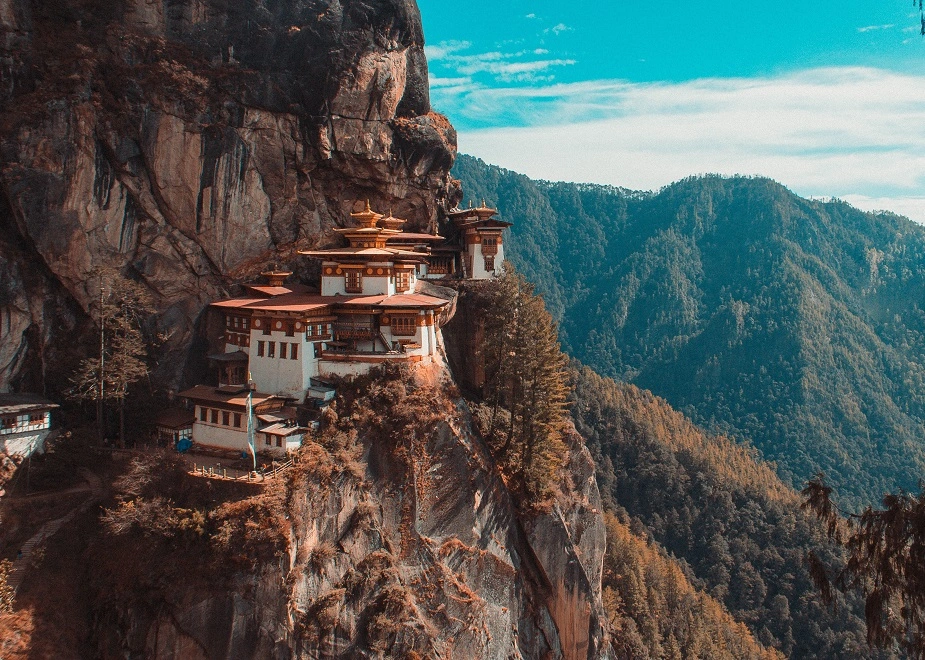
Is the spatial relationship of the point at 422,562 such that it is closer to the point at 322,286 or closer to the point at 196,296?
the point at 322,286

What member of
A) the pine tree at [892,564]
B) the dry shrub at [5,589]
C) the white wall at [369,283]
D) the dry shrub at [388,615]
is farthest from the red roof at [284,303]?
the pine tree at [892,564]

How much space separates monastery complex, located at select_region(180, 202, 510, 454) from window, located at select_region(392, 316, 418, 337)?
58 mm

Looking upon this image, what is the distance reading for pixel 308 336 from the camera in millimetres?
36500

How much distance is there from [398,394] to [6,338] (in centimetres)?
2155

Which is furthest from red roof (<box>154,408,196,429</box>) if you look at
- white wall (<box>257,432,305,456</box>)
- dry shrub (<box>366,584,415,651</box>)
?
dry shrub (<box>366,584,415,651</box>)

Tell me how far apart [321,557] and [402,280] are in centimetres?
1862

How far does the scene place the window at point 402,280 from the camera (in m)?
41.9

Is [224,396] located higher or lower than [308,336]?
lower

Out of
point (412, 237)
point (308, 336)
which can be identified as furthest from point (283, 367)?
point (412, 237)

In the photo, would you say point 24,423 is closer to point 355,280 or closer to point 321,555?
point 321,555

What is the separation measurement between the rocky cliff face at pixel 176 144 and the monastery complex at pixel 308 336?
12.2 feet

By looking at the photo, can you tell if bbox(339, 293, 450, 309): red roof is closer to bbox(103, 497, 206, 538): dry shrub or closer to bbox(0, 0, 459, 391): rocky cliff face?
bbox(0, 0, 459, 391): rocky cliff face

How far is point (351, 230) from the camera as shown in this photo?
42031 millimetres

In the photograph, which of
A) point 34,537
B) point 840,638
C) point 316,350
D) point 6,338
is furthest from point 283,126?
point 840,638
